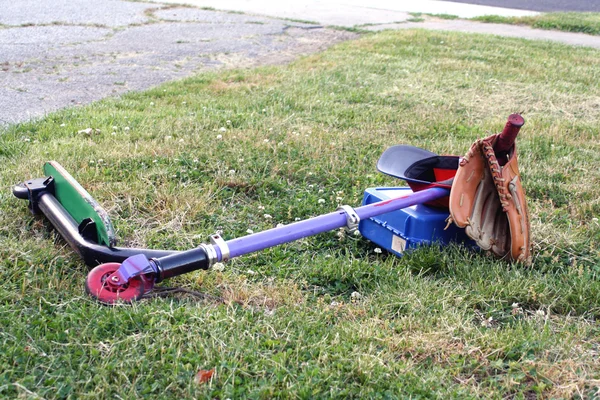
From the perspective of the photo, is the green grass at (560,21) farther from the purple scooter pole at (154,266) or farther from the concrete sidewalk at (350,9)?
the purple scooter pole at (154,266)

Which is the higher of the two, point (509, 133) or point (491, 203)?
point (509, 133)

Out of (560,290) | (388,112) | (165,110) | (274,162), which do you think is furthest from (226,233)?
(388,112)

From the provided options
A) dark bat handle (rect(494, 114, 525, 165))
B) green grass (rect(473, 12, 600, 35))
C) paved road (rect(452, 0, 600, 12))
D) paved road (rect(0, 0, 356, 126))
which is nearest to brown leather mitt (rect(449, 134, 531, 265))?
dark bat handle (rect(494, 114, 525, 165))

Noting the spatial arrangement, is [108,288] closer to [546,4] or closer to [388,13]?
[388,13]

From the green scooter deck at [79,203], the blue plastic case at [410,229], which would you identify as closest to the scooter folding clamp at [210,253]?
the green scooter deck at [79,203]

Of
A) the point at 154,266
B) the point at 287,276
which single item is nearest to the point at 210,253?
the point at 154,266

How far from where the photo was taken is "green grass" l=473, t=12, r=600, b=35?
12.1 m

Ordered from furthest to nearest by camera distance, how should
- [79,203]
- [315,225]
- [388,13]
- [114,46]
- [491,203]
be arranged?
[388,13] → [114,46] → [491,203] → [79,203] → [315,225]

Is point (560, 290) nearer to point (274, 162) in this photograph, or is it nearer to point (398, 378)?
point (398, 378)

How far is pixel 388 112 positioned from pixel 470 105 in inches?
37.9

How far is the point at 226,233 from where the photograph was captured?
333cm

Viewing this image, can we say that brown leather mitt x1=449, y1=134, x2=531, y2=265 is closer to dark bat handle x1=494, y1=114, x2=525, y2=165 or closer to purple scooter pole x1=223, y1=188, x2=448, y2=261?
dark bat handle x1=494, y1=114, x2=525, y2=165

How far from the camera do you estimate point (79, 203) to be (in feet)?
9.46

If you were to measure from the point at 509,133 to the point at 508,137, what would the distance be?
1.2 inches
